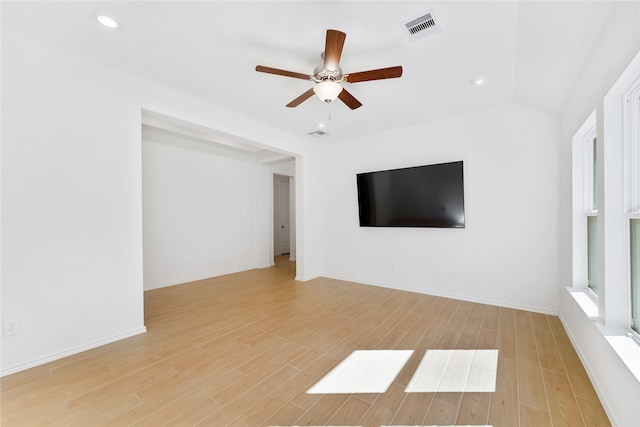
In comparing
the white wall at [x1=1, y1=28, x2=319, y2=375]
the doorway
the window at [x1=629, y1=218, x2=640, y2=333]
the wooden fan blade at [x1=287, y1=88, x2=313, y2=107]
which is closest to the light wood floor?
the white wall at [x1=1, y1=28, x2=319, y2=375]

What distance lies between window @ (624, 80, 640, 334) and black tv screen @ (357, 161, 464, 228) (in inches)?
77.8

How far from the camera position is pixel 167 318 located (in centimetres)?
312

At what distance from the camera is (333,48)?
186cm

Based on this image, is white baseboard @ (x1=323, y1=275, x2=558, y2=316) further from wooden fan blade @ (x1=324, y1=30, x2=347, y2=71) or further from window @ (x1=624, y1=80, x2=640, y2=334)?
wooden fan blade @ (x1=324, y1=30, x2=347, y2=71)

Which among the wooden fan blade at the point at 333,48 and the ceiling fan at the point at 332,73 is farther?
the ceiling fan at the point at 332,73

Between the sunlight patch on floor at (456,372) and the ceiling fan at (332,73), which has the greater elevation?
the ceiling fan at (332,73)

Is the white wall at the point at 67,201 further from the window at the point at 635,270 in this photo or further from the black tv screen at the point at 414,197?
the window at the point at 635,270

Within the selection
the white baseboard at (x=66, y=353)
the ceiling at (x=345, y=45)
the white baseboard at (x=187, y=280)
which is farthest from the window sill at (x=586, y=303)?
the white baseboard at (x=187, y=280)

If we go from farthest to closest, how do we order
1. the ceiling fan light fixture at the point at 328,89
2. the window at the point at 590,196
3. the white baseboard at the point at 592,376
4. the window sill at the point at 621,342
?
1. the window at the point at 590,196
2. the ceiling fan light fixture at the point at 328,89
3. the white baseboard at the point at 592,376
4. the window sill at the point at 621,342

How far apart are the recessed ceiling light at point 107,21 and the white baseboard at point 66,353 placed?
9.31 feet

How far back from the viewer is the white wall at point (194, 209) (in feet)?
14.7

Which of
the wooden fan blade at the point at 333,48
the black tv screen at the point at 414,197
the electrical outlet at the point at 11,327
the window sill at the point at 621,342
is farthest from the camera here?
the black tv screen at the point at 414,197

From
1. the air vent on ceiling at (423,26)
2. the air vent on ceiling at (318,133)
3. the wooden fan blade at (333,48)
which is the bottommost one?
the wooden fan blade at (333,48)

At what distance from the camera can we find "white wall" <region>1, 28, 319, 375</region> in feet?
6.81
